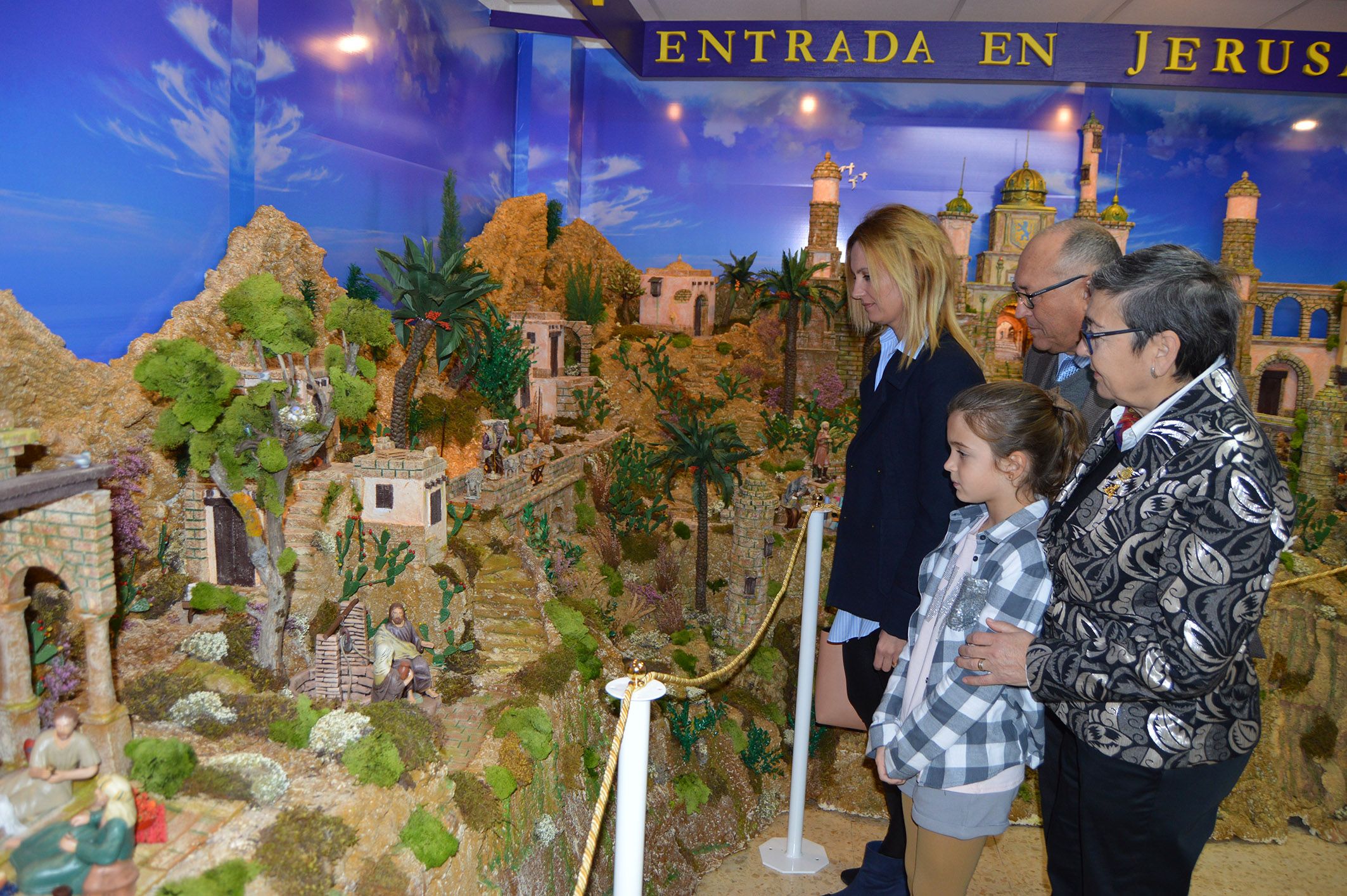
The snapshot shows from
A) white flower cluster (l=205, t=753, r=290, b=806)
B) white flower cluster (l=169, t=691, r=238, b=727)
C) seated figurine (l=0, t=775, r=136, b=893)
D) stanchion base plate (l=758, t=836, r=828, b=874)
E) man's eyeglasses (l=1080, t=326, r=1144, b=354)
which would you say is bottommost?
stanchion base plate (l=758, t=836, r=828, b=874)

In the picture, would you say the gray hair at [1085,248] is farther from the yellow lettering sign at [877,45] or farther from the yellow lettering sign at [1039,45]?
the yellow lettering sign at [1039,45]

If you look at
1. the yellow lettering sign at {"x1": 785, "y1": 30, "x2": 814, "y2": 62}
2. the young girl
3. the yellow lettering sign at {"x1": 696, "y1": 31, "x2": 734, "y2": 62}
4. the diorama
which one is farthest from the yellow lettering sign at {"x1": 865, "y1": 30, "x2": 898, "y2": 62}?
the young girl

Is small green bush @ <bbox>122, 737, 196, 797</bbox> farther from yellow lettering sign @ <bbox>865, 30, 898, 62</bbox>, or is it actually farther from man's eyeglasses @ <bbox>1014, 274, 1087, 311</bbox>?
yellow lettering sign @ <bbox>865, 30, 898, 62</bbox>

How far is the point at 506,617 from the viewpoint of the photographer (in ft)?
25.5

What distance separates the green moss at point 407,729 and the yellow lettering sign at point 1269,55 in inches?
562

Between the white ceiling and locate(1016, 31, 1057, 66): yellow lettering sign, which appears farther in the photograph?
locate(1016, 31, 1057, 66): yellow lettering sign

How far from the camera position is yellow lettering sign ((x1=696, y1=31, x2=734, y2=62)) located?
13297 millimetres

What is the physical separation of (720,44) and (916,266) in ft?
36.3

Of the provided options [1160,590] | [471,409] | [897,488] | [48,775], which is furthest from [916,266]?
[471,409]

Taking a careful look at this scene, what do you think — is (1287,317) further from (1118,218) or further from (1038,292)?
(1038,292)

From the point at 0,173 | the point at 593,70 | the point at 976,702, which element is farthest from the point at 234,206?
the point at 593,70

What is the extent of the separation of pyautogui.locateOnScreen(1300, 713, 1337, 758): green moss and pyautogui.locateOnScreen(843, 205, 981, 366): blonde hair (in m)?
10.2

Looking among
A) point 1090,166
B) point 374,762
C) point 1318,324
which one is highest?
point 1090,166

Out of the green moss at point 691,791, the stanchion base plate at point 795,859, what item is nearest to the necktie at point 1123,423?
the stanchion base plate at point 795,859
